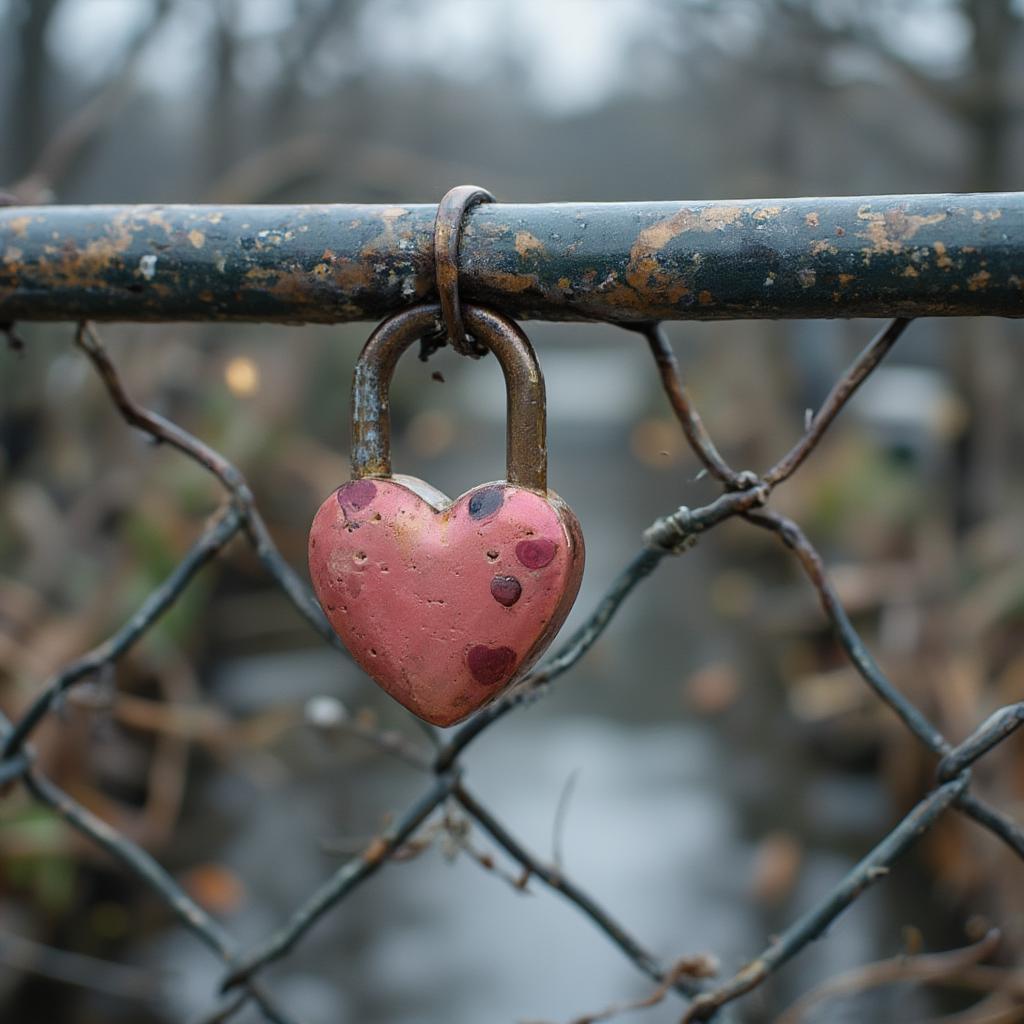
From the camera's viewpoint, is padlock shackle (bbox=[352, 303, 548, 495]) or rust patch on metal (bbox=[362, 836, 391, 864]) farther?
rust patch on metal (bbox=[362, 836, 391, 864])

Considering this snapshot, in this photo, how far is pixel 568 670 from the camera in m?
0.54

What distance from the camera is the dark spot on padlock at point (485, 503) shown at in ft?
1.37

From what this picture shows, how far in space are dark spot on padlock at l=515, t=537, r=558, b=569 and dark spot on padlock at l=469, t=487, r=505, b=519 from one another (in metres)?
0.02

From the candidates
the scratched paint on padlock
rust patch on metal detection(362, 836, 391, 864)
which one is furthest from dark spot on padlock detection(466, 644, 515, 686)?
rust patch on metal detection(362, 836, 391, 864)

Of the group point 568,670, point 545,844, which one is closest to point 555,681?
point 568,670

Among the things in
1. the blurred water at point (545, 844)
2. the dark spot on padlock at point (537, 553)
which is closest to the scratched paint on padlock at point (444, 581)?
the dark spot on padlock at point (537, 553)

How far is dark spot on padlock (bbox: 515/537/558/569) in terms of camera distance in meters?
0.41

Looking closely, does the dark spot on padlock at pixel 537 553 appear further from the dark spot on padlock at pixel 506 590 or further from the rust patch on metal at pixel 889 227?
the rust patch on metal at pixel 889 227

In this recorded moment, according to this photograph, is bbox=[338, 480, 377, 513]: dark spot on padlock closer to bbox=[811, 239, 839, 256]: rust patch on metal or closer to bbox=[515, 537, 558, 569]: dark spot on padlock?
bbox=[515, 537, 558, 569]: dark spot on padlock

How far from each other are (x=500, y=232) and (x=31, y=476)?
3504 millimetres

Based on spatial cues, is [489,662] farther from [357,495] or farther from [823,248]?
[823,248]

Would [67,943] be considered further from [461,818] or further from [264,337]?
[264,337]

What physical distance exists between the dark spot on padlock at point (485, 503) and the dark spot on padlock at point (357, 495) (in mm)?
42

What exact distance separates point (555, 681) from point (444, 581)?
16 cm
